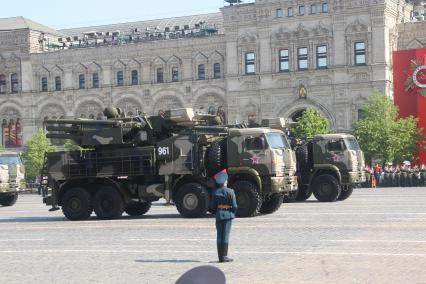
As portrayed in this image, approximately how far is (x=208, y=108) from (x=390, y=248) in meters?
61.8

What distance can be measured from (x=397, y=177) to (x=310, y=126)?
10.8m

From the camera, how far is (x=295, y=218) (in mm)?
26172

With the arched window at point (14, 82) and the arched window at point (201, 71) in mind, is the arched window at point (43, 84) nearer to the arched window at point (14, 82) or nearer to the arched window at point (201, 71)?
the arched window at point (14, 82)

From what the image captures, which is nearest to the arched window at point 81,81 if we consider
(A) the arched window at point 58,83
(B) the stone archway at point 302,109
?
(A) the arched window at point 58,83

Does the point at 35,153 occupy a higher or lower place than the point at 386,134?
lower

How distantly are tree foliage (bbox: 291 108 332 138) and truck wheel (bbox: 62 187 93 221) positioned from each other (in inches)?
1498

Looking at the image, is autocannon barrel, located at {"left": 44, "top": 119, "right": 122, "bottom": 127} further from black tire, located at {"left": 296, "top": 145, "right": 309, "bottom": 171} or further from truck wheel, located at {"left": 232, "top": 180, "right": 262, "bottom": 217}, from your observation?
black tire, located at {"left": 296, "top": 145, "right": 309, "bottom": 171}

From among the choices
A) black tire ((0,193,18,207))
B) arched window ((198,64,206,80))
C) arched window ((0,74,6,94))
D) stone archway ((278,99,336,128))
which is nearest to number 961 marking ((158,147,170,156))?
black tire ((0,193,18,207))

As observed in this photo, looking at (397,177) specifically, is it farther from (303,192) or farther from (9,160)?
(9,160)

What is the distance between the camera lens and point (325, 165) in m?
36.8

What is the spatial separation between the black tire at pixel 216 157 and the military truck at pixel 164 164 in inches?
1.2

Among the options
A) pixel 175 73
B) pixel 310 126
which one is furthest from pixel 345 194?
pixel 175 73

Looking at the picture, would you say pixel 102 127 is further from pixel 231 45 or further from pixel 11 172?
pixel 231 45

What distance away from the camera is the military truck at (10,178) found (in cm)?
4256
